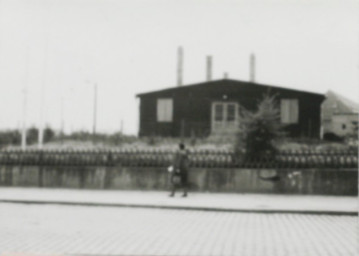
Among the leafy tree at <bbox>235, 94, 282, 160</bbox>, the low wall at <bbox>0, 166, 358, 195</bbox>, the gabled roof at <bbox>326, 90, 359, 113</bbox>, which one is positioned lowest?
the low wall at <bbox>0, 166, 358, 195</bbox>

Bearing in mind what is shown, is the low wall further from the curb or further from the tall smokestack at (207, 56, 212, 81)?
the tall smokestack at (207, 56, 212, 81)

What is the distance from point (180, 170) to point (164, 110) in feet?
68.5

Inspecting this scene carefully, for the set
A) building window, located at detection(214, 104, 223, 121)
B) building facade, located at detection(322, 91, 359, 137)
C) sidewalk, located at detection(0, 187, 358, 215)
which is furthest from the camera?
building facade, located at detection(322, 91, 359, 137)

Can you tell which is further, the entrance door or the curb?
the entrance door

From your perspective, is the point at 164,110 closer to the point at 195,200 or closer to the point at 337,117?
the point at 195,200

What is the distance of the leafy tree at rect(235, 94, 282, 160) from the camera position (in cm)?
1873

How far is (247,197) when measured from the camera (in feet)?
56.5

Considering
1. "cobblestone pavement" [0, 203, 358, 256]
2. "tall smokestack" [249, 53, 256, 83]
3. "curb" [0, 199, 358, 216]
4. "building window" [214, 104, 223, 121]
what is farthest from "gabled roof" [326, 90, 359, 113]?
"cobblestone pavement" [0, 203, 358, 256]

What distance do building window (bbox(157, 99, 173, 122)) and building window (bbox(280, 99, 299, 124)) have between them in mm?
7545

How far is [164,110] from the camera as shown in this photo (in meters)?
38.1

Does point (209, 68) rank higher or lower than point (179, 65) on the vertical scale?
lower

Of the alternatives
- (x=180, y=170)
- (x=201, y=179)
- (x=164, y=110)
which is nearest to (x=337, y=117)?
(x=164, y=110)

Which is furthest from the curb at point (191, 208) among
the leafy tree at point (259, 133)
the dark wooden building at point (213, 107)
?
the dark wooden building at point (213, 107)

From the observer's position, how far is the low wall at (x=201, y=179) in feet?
58.4
